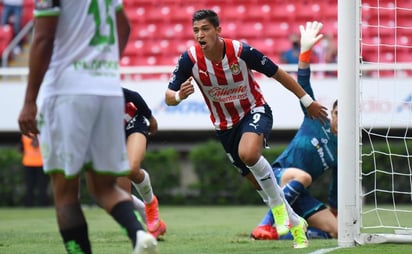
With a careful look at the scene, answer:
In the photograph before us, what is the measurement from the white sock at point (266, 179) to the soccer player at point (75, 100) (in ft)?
9.85

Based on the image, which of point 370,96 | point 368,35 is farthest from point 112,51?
Answer: point 368,35

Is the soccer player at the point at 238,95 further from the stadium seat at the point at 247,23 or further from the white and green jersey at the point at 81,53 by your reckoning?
the stadium seat at the point at 247,23

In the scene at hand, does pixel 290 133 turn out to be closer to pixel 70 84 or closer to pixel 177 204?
pixel 177 204

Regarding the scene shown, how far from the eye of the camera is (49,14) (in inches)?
210

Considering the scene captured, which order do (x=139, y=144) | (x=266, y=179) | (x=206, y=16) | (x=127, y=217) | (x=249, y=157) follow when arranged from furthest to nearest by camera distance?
(x=139, y=144) → (x=206, y=16) → (x=266, y=179) → (x=249, y=157) → (x=127, y=217)

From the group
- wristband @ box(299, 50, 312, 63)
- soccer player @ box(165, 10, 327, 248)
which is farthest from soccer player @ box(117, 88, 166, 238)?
wristband @ box(299, 50, 312, 63)

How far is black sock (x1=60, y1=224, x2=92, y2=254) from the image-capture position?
5.62 metres

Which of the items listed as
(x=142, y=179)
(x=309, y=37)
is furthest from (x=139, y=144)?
(x=309, y=37)

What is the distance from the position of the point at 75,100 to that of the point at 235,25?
16027mm

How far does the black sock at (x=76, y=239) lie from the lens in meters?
5.62

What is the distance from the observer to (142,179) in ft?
31.1

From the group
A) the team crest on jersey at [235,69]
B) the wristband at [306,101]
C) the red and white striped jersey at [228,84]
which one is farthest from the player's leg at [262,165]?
the wristband at [306,101]

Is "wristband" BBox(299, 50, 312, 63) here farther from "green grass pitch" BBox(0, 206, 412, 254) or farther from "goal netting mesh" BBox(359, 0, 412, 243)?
"goal netting mesh" BBox(359, 0, 412, 243)

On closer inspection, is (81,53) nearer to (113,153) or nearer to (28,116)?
(28,116)
